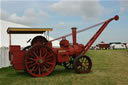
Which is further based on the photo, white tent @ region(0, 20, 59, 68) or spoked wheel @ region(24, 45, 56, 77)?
white tent @ region(0, 20, 59, 68)

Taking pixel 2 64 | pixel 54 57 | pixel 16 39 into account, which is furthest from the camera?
pixel 16 39

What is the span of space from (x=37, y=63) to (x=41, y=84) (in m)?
1.63

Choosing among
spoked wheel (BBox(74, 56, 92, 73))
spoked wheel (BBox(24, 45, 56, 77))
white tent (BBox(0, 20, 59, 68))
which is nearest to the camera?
spoked wheel (BBox(24, 45, 56, 77))

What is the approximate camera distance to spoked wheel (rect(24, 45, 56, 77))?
Answer: 7578 mm

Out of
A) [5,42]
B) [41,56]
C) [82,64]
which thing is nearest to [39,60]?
[41,56]

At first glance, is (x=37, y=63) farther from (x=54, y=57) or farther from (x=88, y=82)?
(x=88, y=82)

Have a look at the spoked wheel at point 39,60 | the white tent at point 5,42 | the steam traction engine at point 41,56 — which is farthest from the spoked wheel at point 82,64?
the white tent at point 5,42

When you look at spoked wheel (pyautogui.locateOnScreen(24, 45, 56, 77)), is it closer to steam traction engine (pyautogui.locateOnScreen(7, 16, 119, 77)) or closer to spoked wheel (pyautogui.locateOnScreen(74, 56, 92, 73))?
steam traction engine (pyautogui.locateOnScreen(7, 16, 119, 77))

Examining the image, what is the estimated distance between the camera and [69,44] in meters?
9.13

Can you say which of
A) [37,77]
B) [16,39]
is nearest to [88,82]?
[37,77]

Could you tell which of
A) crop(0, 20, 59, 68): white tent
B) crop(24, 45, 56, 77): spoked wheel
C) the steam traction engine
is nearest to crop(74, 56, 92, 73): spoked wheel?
the steam traction engine

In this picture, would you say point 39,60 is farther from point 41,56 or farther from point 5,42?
point 5,42

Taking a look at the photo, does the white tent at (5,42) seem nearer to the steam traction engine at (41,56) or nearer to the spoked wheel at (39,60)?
the steam traction engine at (41,56)

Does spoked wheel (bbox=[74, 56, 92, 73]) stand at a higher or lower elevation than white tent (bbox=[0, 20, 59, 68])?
lower
